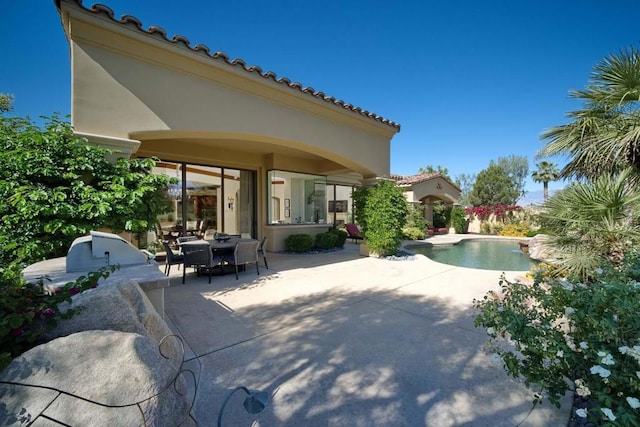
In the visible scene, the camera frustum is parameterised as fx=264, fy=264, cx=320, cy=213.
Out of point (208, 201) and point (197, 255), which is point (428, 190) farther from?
point (197, 255)

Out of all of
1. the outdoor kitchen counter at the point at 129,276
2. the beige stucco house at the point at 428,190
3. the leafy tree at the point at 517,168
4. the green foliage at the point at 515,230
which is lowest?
the green foliage at the point at 515,230

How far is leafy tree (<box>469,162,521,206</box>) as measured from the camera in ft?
113

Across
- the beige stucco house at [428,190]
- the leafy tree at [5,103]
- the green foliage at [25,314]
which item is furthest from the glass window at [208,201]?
the beige stucco house at [428,190]

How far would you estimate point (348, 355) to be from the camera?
308 cm

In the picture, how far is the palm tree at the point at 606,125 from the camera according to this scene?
5281mm

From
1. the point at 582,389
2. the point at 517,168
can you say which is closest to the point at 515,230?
the point at 582,389

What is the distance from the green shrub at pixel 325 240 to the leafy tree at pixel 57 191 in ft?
24.3

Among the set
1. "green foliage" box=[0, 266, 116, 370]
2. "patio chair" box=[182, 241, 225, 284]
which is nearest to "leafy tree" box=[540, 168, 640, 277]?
"green foliage" box=[0, 266, 116, 370]

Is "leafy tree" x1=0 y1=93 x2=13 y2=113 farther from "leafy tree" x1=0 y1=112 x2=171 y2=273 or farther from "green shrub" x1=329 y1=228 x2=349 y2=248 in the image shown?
"green shrub" x1=329 y1=228 x2=349 y2=248

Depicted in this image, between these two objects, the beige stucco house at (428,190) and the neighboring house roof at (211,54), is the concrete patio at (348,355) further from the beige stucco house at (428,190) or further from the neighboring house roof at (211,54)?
the beige stucco house at (428,190)

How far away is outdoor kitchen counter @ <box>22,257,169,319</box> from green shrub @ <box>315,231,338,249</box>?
321 inches

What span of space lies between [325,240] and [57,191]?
860cm

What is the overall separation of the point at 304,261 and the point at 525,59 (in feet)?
34.5

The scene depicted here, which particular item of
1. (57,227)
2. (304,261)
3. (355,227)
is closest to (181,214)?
(304,261)
